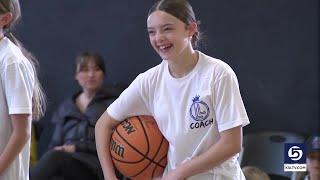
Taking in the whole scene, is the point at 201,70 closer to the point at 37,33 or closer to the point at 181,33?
the point at 181,33

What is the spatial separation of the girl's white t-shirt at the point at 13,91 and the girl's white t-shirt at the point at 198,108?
0.49m

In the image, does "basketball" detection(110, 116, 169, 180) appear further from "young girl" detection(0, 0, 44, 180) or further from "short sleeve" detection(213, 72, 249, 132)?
"young girl" detection(0, 0, 44, 180)

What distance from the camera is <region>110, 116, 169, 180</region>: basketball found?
2.33 m

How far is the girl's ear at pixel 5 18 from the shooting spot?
2053mm

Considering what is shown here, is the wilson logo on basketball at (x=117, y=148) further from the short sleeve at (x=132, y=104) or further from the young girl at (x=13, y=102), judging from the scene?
the young girl at (x=13, y=102)

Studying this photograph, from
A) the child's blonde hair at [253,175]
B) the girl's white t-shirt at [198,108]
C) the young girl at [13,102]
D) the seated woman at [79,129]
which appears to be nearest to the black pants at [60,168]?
the seated woman at [79,129]

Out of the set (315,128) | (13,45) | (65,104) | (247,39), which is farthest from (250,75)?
(13,45)

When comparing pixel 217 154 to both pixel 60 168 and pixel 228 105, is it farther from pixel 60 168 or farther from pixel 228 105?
pixel 60 168

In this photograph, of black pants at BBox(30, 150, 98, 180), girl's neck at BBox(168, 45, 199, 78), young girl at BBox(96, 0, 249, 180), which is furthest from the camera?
black pants at BBox(30, 150, 98, 180)

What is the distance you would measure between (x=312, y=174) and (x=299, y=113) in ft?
4.18

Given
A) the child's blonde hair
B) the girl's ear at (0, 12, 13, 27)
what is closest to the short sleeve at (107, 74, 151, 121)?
the girl's ear at (0, 12, 13, 27)

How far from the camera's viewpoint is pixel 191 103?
2.16 metres

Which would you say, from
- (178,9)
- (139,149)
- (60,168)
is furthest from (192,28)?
(60,168)

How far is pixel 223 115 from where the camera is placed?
82.4 inches
